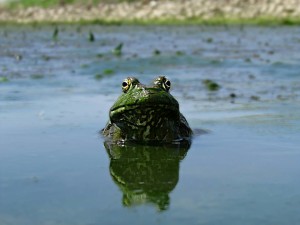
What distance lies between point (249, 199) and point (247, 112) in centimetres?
442

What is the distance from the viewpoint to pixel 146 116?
6219 mm

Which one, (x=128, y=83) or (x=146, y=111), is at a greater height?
(x=128, y=83)

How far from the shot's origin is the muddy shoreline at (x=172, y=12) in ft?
135

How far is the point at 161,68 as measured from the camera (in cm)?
1524

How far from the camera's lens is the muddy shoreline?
41062mm

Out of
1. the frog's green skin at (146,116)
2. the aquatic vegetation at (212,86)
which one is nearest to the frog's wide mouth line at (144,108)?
the frog's green skin at (146,116)

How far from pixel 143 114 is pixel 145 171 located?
1.16m

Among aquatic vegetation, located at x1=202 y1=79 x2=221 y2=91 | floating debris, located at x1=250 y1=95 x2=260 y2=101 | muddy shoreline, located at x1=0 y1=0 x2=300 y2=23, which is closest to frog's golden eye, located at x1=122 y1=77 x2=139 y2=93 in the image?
floating debris, located at x1=250 y1=95 x2=260 y2=101

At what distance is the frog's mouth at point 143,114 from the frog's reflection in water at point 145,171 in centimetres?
23

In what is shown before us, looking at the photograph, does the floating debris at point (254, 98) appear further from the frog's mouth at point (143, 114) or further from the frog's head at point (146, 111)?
the frog's mouth at point (143, 114)

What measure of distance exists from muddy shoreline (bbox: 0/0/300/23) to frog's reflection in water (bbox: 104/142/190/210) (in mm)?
32503

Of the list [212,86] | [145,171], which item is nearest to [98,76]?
[212,86]

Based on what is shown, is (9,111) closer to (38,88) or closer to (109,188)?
(38,88)

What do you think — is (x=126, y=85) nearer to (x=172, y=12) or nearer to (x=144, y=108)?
(x=144, y=108)
